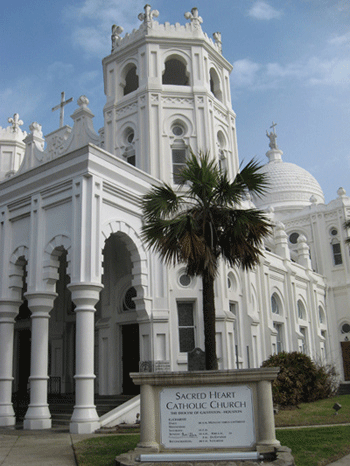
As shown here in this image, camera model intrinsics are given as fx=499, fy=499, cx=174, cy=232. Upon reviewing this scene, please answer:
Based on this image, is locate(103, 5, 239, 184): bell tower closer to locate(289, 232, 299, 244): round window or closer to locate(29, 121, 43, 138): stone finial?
locate(29, 121, 43, 138): stone finial

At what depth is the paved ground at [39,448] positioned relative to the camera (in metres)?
10.2

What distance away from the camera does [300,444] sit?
11.2m

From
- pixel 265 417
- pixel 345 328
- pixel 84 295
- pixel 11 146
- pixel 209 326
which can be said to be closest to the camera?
pixel 265 417

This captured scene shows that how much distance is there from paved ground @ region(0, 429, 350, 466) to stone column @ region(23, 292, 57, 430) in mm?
613

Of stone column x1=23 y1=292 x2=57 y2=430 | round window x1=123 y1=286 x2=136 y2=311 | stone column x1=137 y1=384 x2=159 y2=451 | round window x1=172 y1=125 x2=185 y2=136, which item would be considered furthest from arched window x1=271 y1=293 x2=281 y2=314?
stone column x1=137 y1=384 x2=159 y2=451

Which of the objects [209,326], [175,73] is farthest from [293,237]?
[209,326]

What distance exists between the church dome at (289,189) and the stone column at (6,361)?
29.5 m

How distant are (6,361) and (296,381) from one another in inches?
448

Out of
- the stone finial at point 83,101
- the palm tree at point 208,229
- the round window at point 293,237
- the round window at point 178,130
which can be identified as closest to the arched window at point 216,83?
the round window at point 178,130

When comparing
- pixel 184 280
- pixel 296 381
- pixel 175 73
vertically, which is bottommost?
pixel 296 381

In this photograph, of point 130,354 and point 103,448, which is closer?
point 103,448

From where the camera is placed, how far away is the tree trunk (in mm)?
11352

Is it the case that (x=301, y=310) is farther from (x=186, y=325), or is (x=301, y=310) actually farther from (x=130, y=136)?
(x=130, y=136)

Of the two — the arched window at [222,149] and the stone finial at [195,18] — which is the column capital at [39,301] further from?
the stone finial at [195,18]
